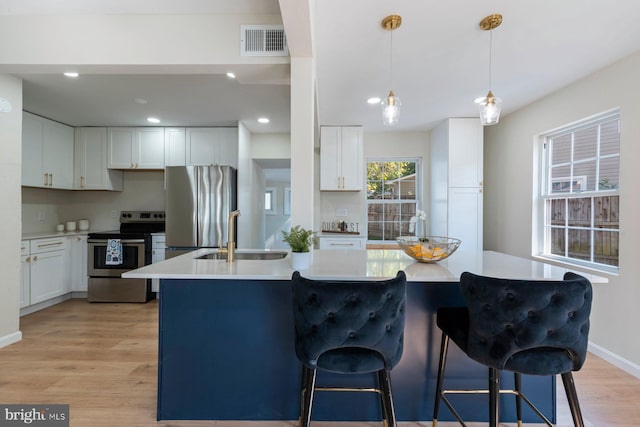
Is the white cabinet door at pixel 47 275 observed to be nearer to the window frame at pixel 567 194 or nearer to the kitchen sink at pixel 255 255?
the kitchen sink at pixel 255 255

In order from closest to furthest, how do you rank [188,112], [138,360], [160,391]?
[160,391] < [138,360] < [188,112]

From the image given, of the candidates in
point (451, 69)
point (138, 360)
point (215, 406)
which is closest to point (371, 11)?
point (451, 69)

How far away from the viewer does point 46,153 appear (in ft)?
12.4

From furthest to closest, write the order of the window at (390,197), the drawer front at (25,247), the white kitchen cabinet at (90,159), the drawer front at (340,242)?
the window at (390,197) → the white kitchen cabinet at (90,159) → the drawer front at (340,242) → the drawer front at (25,247)

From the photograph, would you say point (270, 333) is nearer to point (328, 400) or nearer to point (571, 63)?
point (328, 400)

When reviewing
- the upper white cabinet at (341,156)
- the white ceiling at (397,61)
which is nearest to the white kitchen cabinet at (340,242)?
the upper white cabinet at (341,156)

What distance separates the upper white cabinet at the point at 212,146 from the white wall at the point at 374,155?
1.45 meters

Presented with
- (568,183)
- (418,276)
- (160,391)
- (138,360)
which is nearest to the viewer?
(418,276)

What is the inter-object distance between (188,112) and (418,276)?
3.38 metres

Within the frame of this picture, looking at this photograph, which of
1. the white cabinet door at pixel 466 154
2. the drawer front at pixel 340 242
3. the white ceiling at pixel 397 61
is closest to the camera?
the white ceiling at pixel 397 61

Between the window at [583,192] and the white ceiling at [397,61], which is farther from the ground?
the white ceiling at [397,61]

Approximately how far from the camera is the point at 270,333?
170 cm

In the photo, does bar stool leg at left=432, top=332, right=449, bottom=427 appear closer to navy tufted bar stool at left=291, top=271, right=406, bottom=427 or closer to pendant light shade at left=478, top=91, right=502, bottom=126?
navy tufted bar stool at left=291, top=271, right=406, bottom=427

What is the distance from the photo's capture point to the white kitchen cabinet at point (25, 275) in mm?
3255
